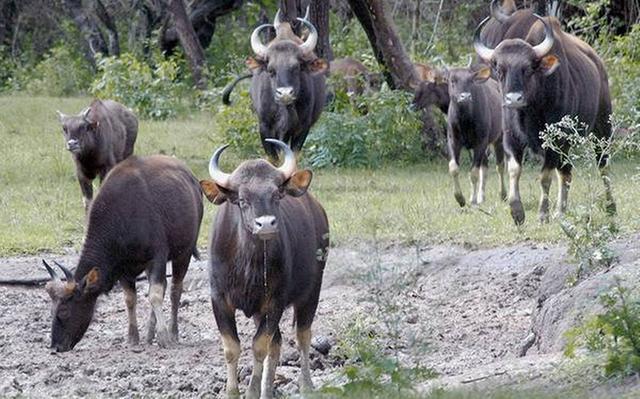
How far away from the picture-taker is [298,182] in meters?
9.34

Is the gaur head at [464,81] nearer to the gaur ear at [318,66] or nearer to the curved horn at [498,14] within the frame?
the curved horn at [498,14]

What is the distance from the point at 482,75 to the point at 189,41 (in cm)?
1408

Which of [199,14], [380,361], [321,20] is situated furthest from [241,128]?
[380,361]

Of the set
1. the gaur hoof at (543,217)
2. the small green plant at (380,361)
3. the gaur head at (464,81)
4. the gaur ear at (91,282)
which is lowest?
the gaur hoof at (543,217)

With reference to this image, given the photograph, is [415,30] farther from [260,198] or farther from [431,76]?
[260,198]

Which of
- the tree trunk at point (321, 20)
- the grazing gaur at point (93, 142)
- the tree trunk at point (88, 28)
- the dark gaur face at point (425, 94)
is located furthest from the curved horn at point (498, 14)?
the tree trunk at point (88, 28)

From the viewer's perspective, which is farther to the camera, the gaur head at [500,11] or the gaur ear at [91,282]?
the gaur head at [500,11]

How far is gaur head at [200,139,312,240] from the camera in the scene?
8.95m

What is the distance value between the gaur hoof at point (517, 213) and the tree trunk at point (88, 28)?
2240 cm

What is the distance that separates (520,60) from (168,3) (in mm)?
17356

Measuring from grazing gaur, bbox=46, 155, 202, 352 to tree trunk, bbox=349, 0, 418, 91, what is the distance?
9905mm

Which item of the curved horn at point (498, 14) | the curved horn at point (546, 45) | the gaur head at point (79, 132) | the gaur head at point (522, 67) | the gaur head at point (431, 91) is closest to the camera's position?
the gaur head at point (522, 67)

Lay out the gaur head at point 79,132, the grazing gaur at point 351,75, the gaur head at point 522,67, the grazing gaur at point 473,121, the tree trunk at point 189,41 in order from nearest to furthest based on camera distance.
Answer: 1. the gaur head at point 522,67
2. the gaur head at point 79,132
3. the grazing gaur at point 473,121
4. the grazing gaur at point 351,75
5. the tree trunk at point 189,41

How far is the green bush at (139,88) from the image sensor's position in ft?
88.1
